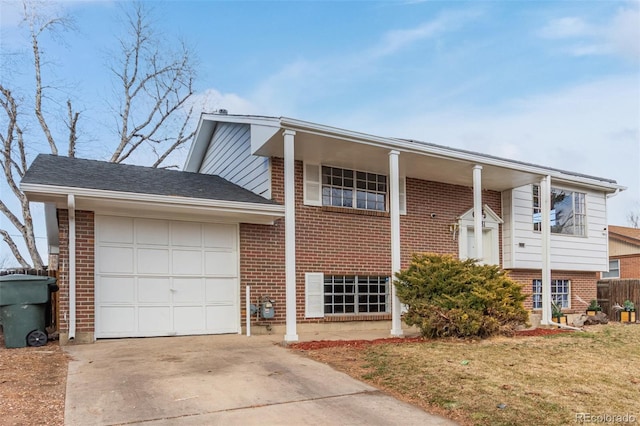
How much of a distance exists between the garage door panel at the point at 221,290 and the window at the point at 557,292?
30.5 ft

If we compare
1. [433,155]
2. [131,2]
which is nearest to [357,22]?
[433,155]

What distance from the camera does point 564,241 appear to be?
47.1 feet

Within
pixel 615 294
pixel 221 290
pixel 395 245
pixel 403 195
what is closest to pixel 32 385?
pixel 221 290

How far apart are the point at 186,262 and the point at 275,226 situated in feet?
6.60

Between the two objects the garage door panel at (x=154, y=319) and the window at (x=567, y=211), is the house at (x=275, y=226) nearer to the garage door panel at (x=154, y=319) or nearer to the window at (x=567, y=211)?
the garage door panel at (x=154, y=319)

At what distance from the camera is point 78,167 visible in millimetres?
9492

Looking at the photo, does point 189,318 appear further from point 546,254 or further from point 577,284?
point 577,284

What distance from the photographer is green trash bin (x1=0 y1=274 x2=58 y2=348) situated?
7781 mm

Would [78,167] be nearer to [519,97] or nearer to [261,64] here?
[261,64]

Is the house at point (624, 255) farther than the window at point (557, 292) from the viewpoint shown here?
Yes

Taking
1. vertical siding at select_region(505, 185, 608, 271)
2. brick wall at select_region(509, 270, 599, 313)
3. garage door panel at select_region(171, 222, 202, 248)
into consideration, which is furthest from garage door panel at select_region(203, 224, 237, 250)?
brick wall at select_region(509, 270, 599, 313)

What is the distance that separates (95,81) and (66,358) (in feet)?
56.5

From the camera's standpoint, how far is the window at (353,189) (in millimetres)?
11195

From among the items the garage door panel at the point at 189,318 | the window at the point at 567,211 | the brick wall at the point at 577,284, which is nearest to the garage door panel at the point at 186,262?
the garage door panel at the point at 189,318
